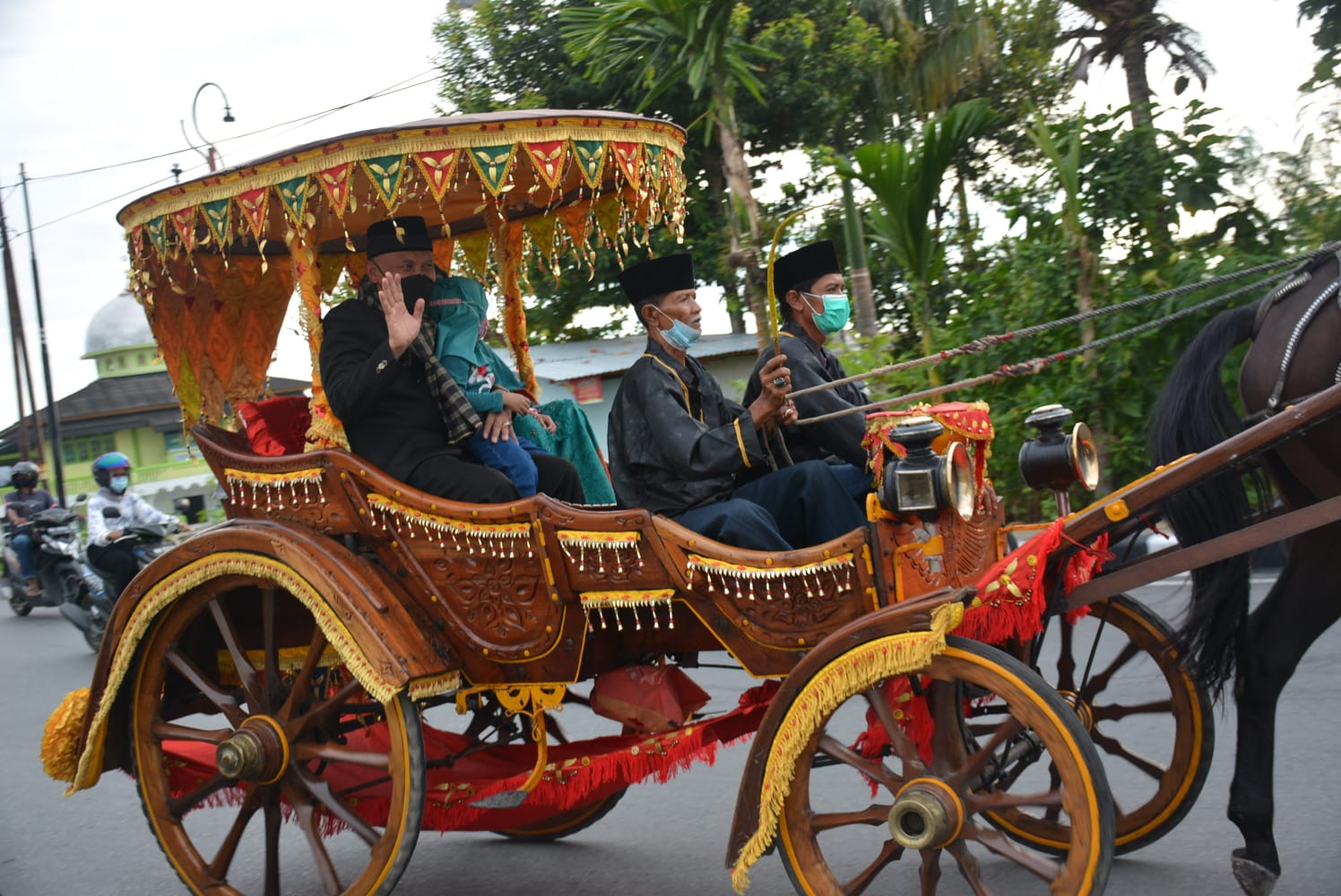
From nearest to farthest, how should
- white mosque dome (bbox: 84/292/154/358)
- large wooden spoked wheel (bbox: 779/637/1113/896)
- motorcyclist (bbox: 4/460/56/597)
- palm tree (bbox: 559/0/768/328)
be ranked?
large wooden spoked wheel (bbox: 779/637/1113/896)
palm tree (bbox: 559/0/768/328)
motorcyclist (bbox: 4/460/56/597)
white mosque dome (bbox: 84/292/154/358)

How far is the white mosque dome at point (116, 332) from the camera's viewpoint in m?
34.6

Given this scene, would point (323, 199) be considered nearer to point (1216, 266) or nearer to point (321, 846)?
point (321, 846)

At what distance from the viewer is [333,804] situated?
366cm

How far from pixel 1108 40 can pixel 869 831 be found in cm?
1018

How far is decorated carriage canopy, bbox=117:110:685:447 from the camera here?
3539 millimetres

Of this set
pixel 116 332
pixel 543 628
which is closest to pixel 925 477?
pixel 543 628

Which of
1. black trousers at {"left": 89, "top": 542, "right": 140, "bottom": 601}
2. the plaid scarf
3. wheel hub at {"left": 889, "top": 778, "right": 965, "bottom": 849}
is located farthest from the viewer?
black trousers at {"left": 89, "top": 542, "right": 140, "bottom": 601}

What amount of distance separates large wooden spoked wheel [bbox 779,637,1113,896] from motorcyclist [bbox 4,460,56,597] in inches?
413

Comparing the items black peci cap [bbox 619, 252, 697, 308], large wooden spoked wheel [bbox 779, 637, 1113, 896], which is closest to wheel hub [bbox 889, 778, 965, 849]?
large wooden spoked wheel [bbox 779, 637, 1113, 896]

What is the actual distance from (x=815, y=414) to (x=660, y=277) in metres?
0.65

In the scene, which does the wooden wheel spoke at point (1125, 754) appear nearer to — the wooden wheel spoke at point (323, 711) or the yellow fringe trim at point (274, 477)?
the wooden wheel spoke at point (323, 711)

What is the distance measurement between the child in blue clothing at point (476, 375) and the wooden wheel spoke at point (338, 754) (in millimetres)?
928

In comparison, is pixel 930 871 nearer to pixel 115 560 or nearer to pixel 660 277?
pixel 660 277

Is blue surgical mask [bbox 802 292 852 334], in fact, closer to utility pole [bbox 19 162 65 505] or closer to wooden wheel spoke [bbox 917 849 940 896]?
wooden wheel spoke [bbox 917 849 940 896]
